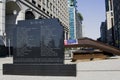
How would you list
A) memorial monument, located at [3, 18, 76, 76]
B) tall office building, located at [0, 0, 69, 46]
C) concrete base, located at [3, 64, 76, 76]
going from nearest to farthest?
concrete base, located at [3, 64, 76, 76]
memorial monument, located at [3, 18, 76, 76]
tall office building, located at [0, 0, 69, 46]

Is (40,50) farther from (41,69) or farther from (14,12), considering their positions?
(14,12)

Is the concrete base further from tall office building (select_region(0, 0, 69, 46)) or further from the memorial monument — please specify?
tall office building (select_region(0, 0, 69, 46))

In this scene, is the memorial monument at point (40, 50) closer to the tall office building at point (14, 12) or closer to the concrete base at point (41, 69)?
the concrete base at point (41, 69)

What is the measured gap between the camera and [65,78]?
42.5ft

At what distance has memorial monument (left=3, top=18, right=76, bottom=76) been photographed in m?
13.6

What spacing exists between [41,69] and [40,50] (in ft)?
3.41

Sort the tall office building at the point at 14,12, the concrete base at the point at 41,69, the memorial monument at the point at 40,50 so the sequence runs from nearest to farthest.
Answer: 1. the concrete base at the point at 41,69
2. the memorial monument at the point at 40,50
3. the tall office building at the point at 14,12

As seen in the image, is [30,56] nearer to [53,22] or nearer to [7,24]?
[53,22]

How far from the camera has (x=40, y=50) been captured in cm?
1391

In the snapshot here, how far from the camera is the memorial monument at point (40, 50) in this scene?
13.6 metres

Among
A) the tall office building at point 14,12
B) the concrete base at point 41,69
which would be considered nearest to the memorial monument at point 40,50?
the concrete base at point 41,69

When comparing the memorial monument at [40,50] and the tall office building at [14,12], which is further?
the tall office building at [14,12]

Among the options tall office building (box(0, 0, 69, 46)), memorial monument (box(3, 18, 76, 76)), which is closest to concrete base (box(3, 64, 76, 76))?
memorial monument (box(3, 18, 76, 76))

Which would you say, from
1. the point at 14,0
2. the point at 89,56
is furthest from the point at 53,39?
the point at 14,0
